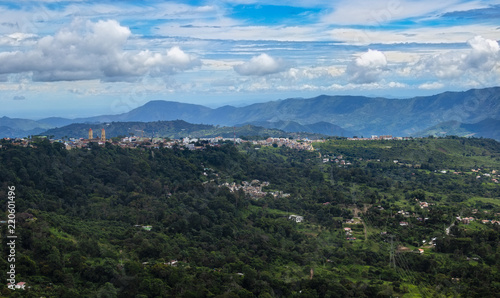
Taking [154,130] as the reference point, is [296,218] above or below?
below

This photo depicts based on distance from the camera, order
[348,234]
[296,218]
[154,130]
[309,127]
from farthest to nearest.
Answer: [309,127] < [154,130] < [296,218] < [348,234]

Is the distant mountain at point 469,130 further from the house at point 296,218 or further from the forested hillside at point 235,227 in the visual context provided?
the house at point 296,218

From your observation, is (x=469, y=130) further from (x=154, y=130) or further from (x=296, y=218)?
(x=296, y=218)

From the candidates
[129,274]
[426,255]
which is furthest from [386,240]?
[129,274]

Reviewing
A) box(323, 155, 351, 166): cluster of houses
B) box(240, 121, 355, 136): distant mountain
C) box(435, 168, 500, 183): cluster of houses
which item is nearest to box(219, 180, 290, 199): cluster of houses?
box(323, 155, 351, 166): cluster of houses

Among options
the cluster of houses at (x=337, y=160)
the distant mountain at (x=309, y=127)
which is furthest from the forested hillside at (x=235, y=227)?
the distant mountain at (x=309, y=127)

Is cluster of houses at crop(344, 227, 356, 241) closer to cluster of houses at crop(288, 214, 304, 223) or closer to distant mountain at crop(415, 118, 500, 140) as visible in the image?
cluster of houses at crop(288, 214, 304, 223)

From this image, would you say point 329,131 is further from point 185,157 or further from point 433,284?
point 433,284

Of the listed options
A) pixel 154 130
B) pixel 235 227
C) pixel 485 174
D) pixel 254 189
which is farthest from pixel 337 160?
pixel 154 130
